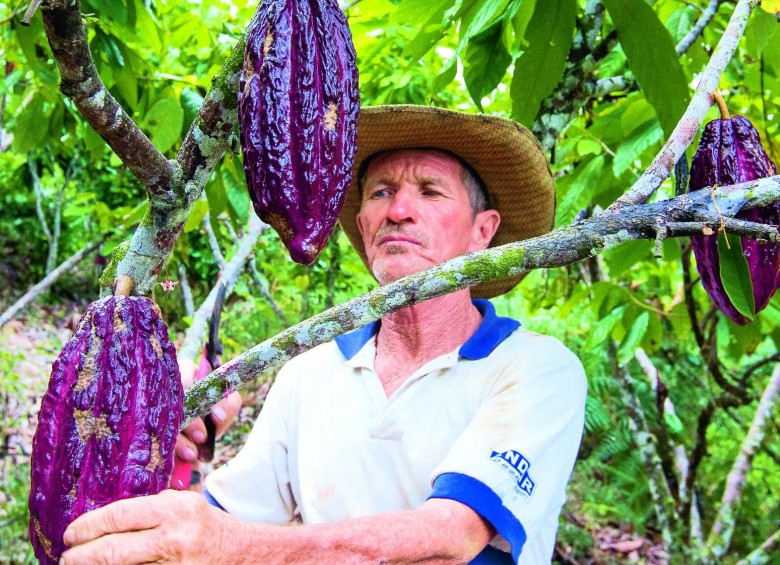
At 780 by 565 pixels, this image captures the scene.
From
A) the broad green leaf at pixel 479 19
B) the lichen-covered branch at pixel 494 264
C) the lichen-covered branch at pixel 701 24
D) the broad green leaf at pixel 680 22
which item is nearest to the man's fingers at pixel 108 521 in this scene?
the lichen-covered branch at pixel 494 264

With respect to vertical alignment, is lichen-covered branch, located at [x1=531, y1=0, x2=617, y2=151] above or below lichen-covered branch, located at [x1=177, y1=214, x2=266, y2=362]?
above

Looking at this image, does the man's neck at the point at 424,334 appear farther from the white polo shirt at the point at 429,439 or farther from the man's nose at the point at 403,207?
the man's nose at the point at 403,207

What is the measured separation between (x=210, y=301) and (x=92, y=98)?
147 cm

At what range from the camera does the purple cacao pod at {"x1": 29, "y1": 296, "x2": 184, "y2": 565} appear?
649 millimetres

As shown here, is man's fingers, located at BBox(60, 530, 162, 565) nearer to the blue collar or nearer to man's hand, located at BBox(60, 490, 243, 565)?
man's hand, located at BBox(60, 490, 243, 565)

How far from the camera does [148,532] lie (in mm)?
663

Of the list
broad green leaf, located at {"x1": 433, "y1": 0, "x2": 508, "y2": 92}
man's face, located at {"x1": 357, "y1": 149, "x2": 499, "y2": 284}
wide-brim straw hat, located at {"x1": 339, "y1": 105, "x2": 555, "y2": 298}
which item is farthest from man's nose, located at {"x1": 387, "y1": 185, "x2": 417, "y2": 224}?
broad green leaf, located at {"x1": 433, "y1": 0, "x2": 508, "y2": 92}

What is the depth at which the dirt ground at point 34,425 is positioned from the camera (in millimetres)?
3773

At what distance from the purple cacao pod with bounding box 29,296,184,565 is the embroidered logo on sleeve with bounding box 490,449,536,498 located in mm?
705

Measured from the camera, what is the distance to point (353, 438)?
1.60 meters

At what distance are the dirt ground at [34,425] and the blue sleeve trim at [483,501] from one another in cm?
237

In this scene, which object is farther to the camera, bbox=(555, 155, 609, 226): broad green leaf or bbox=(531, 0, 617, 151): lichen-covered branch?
bbox=(555, 155, 609, 226): broad green leaf

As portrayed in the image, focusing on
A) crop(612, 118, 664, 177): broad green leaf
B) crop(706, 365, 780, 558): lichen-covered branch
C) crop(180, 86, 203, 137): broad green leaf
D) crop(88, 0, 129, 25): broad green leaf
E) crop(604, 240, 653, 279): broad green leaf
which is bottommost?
crop(706, 365, 780, 558): lichen-covered branch

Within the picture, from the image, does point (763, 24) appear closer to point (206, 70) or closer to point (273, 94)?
point (273, 94)
